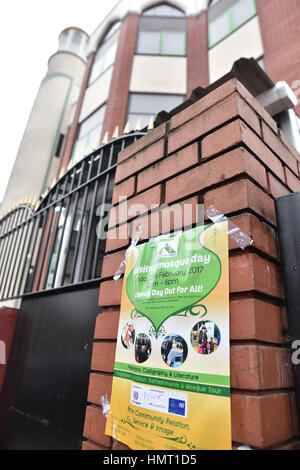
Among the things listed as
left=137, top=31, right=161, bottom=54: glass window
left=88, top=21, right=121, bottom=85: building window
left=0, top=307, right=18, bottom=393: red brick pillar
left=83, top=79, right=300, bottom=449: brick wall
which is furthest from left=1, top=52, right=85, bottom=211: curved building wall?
left=83, top=79, right=300, bottom=449: brick wall

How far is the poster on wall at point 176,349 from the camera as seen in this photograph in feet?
2.87

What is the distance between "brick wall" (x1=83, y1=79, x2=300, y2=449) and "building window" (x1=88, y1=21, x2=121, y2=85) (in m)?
9.40

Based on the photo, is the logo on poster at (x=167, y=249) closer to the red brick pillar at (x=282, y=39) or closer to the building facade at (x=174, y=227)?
the building facade at (x=174, y=227)

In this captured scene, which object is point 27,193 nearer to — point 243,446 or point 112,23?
point 112,23

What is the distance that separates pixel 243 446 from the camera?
79 centimetres

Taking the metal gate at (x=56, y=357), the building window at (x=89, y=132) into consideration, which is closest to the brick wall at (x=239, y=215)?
the metal gate at (x=56, y=357)

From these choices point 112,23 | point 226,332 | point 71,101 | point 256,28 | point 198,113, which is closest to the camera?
point 226,332

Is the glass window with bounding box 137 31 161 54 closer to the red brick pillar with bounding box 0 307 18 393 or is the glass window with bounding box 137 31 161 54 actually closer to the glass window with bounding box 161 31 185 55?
the glass window with bounding box 161 31 185 55

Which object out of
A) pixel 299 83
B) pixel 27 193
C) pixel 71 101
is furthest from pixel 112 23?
pixel 299 83

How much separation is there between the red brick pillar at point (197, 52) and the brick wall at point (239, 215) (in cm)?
707

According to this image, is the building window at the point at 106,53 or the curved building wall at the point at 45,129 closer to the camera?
the building window at the point at 106,53

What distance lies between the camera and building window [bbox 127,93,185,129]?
781 cm

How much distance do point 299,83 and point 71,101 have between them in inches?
374

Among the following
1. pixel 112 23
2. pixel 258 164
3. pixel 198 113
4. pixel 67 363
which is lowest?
pixel 67 363
